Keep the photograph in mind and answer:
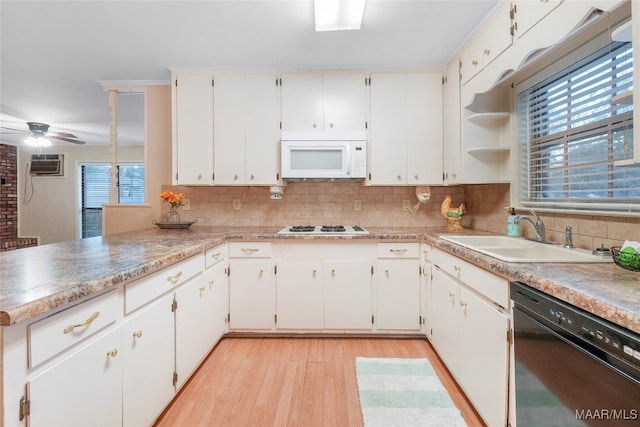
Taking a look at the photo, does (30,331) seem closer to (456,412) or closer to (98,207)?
(456,412)

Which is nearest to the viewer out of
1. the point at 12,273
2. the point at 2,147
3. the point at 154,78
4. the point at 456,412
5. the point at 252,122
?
the point at 12,273

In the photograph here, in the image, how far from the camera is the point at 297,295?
101 inches

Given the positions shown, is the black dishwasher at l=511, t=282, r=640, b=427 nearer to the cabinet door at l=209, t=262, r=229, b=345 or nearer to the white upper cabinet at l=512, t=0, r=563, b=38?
the white upper cabinet at l=512, t=0, r=563, b=38

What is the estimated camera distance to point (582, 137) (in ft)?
5.64

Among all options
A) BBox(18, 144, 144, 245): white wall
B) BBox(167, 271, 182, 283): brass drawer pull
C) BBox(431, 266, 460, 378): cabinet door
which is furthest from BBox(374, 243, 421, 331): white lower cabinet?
BBox(18, 144, 144, 245): white wall

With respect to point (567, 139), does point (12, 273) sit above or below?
below

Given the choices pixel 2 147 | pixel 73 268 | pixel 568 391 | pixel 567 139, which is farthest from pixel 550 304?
pixel 2 147

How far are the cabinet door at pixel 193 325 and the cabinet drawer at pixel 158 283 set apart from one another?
Answer: 7cm

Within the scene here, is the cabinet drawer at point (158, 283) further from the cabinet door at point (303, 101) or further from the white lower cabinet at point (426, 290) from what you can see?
the white lower cabinet at point (426, 290)

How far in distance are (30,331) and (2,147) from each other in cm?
791

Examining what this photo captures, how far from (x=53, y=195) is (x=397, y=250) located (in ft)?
24.3

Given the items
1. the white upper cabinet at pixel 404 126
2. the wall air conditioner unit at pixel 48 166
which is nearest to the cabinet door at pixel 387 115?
the white upper cabinet at pixel 404 126

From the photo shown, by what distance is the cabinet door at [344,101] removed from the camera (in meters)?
2.79

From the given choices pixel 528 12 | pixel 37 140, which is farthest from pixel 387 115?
pixel 37 140
